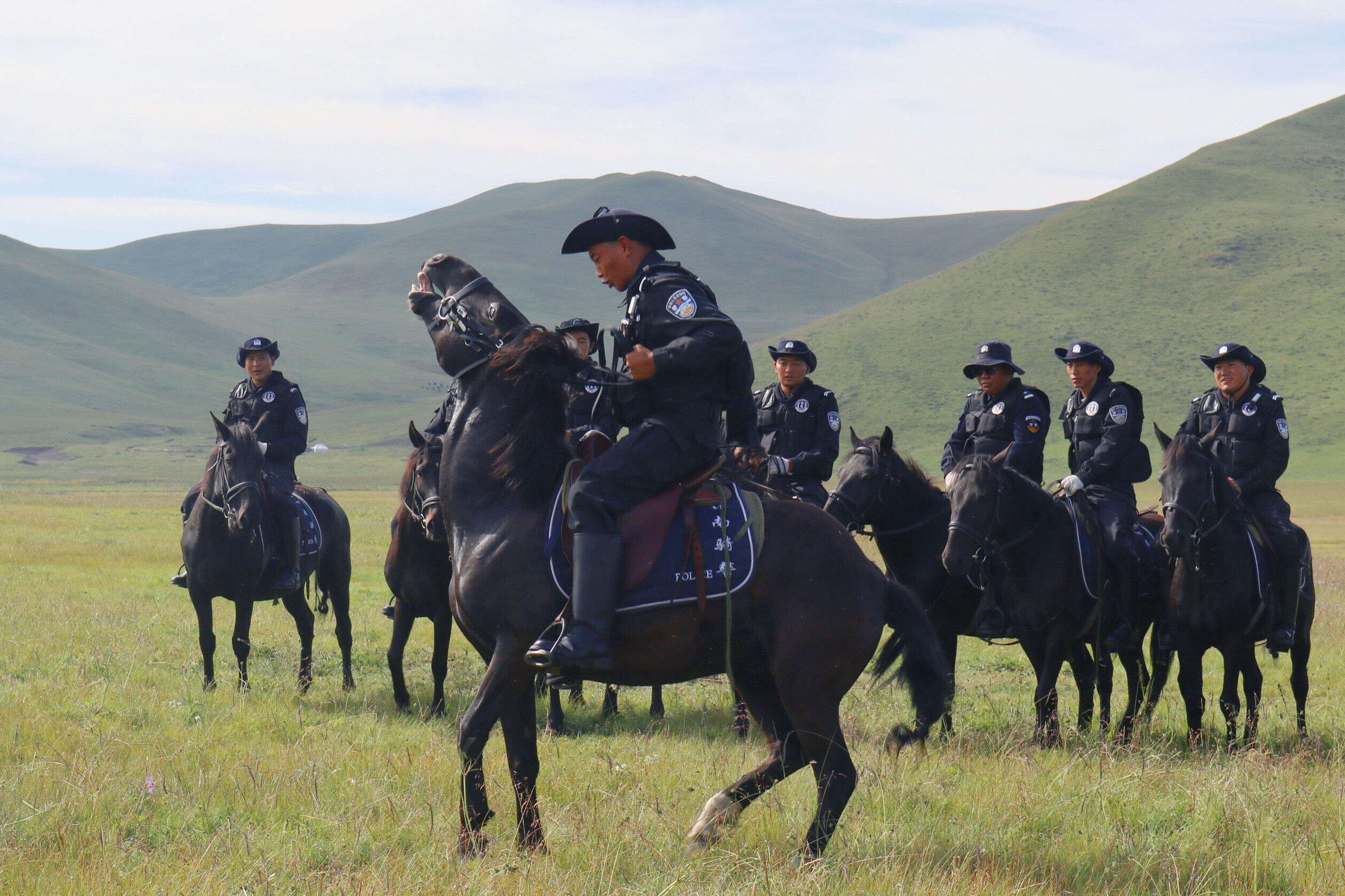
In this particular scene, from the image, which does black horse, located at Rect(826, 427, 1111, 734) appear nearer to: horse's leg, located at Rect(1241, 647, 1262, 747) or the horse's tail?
horse's leg, located at Rect(1241, 647, 1262, 747)

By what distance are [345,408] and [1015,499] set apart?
131428 millimetres

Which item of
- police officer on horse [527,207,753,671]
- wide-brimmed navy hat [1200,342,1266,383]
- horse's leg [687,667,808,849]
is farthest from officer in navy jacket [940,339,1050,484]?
police officer on horse [527,207,753,671]

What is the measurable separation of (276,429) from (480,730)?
6718 millimetres

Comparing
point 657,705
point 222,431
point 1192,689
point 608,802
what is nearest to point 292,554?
point 222,431

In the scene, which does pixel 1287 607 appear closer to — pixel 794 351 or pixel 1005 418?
pixel 1005 418

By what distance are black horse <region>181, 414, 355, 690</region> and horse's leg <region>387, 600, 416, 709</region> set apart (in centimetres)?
114

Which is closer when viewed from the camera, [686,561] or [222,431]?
[686,561]

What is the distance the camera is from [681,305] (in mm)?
5246

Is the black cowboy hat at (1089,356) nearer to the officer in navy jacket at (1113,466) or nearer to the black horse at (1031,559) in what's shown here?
the officer in navy jacket at (1113,466)

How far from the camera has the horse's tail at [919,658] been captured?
5.55 m

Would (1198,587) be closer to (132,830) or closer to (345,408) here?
(132,830)

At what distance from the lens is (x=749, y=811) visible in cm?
591

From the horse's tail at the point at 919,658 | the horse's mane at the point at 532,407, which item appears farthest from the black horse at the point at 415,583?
the horse's tail at the point at 919,658

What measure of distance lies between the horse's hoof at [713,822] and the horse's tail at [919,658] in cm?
101
